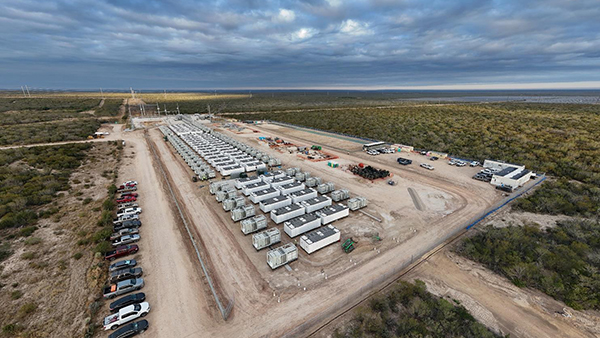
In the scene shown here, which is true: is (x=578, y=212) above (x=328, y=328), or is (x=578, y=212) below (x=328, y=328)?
above

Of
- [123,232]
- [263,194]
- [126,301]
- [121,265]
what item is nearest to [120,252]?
[121,265]

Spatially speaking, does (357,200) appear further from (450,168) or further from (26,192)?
(26,192)

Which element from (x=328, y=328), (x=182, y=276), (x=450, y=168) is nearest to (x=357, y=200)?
(x=328, y=328)

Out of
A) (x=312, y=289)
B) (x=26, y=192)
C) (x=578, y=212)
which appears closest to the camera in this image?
(x=312, y=289)

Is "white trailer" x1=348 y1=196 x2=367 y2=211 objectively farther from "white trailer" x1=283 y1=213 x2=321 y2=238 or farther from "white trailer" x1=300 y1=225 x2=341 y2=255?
"white trailer" x1=300 y1=225 x2=341 y2=255

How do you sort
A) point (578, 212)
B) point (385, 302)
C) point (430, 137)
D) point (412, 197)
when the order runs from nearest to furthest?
point (385, 302) → point (578, 212) → point (412, 197) → point (430, 137)

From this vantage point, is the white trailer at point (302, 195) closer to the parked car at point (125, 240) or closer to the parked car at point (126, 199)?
the parked car at point (125, 240)

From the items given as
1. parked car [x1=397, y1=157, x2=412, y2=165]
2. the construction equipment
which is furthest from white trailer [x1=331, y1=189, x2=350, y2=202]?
parked car [x1=397, y1=157, x2=412, y2=165]
